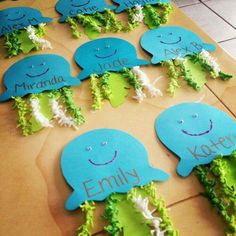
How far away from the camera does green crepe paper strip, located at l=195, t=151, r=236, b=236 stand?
0.43 metres

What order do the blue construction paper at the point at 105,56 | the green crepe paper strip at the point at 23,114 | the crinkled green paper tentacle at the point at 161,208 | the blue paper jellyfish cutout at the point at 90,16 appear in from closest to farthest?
the crinkled green paper tentacle at the point at 161,208 < the green crepe paper strip at the point at 23,114 < the blue construction paper at the point at 105,56 < the blue paper jellyfish cutout at the point at 90,16

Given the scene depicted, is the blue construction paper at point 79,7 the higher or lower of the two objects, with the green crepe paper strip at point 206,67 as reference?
lower

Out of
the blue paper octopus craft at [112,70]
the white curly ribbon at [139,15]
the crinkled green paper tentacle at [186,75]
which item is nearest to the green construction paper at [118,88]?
the blue paper octopus craft at [112,70]

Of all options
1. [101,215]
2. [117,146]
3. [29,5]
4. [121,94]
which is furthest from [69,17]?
[101,215]

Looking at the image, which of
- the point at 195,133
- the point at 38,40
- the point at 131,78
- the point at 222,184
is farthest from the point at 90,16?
the point at 222,184

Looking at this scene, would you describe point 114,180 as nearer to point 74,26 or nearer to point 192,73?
point 192,73

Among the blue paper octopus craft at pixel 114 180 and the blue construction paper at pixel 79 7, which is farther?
the blue construction paper at pixel 79 7

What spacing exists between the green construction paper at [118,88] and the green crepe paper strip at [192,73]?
0.12m

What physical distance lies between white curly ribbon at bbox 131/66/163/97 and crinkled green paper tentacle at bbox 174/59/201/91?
2.5 inches

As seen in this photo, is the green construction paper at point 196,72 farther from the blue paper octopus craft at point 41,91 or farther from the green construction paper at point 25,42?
the green construction paper at point 25,42

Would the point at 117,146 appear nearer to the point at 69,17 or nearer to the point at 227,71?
the point at 227,71

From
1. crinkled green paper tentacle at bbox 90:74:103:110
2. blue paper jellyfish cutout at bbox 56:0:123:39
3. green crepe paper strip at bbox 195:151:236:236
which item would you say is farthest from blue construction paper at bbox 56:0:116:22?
green crepe paper strip at bbox 195:151:236:236

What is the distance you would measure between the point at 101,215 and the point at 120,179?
61 mm

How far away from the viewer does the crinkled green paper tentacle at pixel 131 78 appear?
0.62 meters
